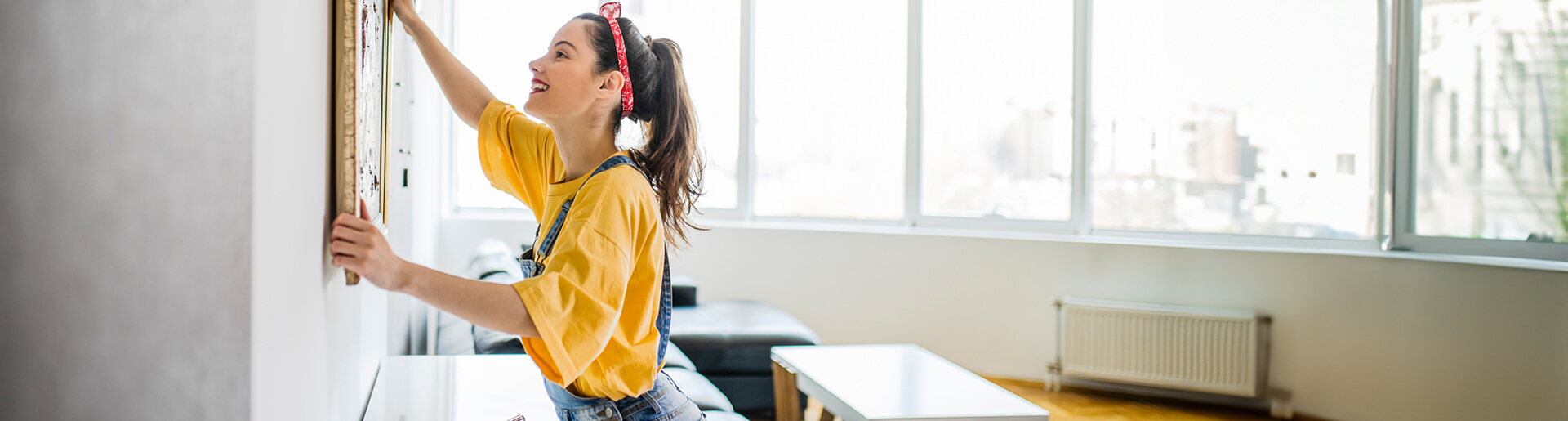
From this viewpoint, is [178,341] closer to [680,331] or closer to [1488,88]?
[680,331]

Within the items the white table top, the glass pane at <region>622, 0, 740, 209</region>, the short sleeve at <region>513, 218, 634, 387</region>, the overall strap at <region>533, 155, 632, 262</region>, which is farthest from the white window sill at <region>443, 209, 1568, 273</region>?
the short sleeve at <region>513, 218, 634, 387</region>

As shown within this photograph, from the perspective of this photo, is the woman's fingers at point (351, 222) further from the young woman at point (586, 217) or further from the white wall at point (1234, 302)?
the white wall at point (1234, 302)

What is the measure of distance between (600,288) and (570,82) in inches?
14.1

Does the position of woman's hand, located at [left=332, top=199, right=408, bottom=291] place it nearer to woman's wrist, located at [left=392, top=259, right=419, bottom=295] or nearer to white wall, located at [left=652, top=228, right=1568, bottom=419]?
woman's wrist, located at [left=392, top=259, right=419, bottom=295]

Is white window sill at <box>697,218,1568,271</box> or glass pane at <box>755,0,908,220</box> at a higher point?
glass pane at <box>755,0,908,220</box>

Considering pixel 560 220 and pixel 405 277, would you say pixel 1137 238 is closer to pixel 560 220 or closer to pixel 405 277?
pixel 560 220

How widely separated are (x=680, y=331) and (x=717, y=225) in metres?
1.54

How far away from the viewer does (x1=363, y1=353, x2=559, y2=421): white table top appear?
1483 millimetres

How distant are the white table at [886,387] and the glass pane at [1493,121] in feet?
7.98

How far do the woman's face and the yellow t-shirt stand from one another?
0.10 m

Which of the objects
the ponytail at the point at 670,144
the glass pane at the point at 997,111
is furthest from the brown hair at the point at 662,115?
the glass pane at the point at 997,111

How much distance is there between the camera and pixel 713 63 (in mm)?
4910

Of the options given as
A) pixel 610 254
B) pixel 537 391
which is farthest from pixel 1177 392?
pixel 610 254

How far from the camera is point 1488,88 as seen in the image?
352 cm
